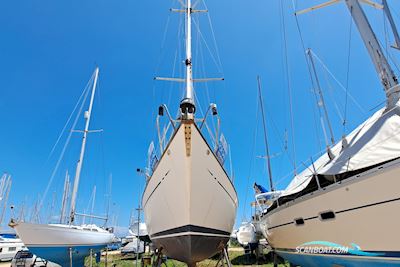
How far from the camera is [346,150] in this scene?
495cm

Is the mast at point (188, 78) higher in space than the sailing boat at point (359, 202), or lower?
higher

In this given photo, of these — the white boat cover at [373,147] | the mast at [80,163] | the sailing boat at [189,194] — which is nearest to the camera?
the white boat cover at [373,147]

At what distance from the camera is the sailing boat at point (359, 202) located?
10.9 ft

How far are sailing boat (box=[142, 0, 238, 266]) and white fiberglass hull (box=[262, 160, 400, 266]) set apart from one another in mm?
2102

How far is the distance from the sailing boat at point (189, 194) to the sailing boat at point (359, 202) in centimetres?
196

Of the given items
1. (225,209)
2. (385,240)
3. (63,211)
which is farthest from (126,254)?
(385,240)

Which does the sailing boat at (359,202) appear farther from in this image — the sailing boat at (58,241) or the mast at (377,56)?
the sailing boat at (58,241)

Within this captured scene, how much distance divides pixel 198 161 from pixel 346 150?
3346 mm

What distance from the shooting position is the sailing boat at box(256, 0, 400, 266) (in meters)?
3.31

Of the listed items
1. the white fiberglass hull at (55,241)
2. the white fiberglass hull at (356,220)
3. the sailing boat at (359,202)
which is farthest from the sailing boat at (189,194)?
the white fiberglass hull at (55,241)

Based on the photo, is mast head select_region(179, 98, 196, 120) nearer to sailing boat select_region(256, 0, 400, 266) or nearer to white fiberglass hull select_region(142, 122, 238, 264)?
white fiberglass hull select_region(142, 122, 238, 264)

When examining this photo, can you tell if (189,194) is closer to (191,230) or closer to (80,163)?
(191,230)

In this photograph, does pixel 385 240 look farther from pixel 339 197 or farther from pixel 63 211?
pixel 63 211

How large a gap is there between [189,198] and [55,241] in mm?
8805
